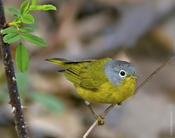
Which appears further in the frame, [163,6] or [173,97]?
[163,6]

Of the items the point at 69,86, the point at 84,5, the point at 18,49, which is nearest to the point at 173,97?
the point at 69,86

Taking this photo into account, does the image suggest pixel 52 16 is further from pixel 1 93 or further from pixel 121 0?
pixel 1 93

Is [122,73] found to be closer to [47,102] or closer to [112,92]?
[112,92]

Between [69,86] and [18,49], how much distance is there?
486 centimetres

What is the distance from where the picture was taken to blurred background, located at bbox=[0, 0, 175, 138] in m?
6.14

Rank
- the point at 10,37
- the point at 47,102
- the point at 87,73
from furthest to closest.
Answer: the point at 47,102, the point at 87,73, the point at 10,37

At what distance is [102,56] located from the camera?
282 inches

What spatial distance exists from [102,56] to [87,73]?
291 centimetres

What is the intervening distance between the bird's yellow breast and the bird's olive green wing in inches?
3.6

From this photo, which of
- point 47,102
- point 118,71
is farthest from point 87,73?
point 47,102

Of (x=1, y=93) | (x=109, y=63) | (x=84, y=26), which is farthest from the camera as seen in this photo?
(x=84, y=26)

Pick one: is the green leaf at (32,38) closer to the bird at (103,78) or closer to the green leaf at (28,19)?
the green leaf at (28,19)

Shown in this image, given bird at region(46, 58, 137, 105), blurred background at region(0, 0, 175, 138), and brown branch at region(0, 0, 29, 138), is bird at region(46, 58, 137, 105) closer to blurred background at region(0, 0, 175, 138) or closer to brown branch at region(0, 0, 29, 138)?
blurred background at region(0, 0, 175, 138)

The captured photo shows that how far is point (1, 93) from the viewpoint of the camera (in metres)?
4.87
